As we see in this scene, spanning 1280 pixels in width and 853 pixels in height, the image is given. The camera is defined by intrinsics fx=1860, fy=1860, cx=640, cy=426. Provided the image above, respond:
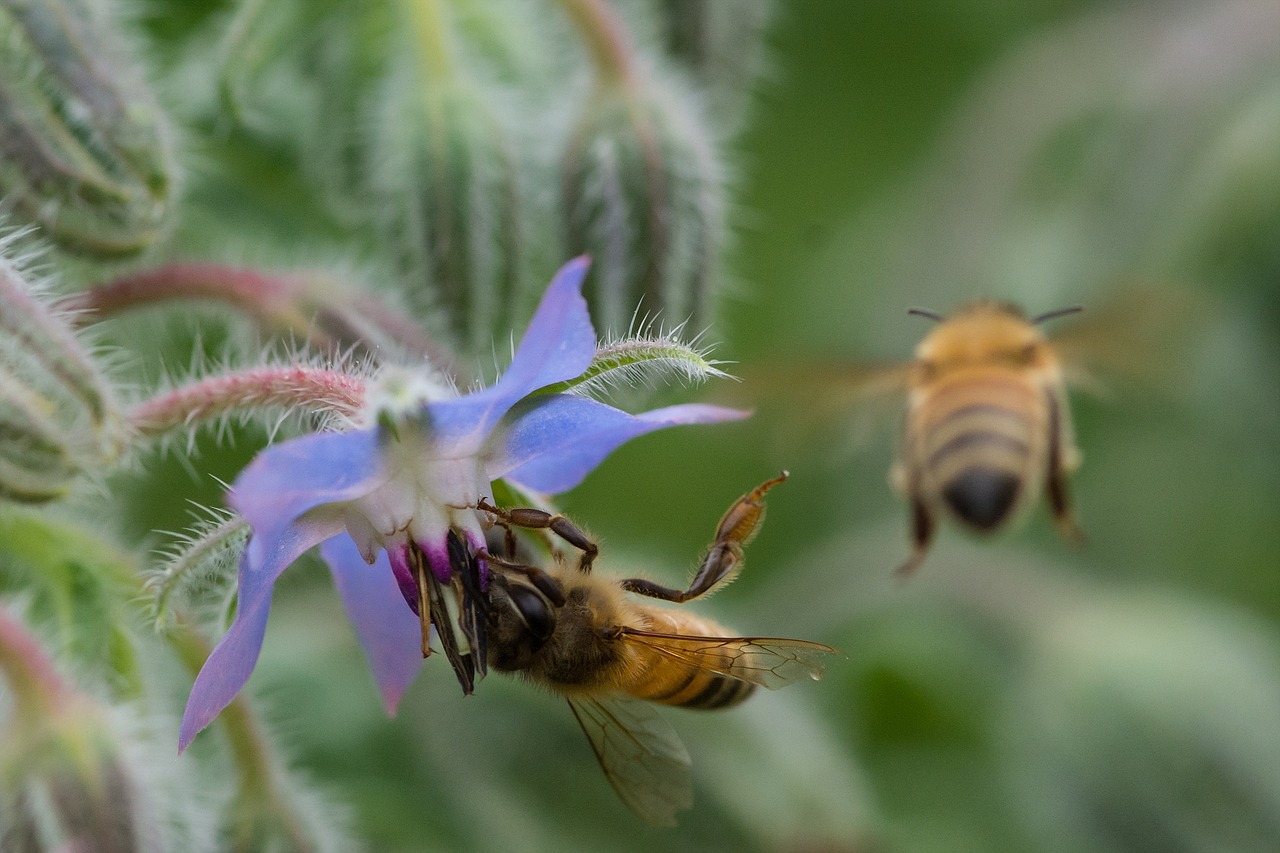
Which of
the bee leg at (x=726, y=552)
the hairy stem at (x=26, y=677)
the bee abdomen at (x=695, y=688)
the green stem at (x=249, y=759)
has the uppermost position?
the bee leg at (x=726, y=552)

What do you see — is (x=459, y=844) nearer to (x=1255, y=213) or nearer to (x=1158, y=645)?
(x=1158, y=645)

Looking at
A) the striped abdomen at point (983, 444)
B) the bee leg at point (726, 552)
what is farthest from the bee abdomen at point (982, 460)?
the bee leg at point (726, 552)

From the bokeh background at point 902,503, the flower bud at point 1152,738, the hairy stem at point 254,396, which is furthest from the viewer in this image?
the flower bud at point 1152,738

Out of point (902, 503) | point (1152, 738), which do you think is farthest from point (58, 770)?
point (902, 503)

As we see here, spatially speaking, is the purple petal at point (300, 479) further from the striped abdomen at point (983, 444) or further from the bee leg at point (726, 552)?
the striped abdomen at point (983, 444)

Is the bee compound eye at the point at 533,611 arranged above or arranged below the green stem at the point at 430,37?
below

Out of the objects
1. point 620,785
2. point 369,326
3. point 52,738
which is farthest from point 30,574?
point 620,785
